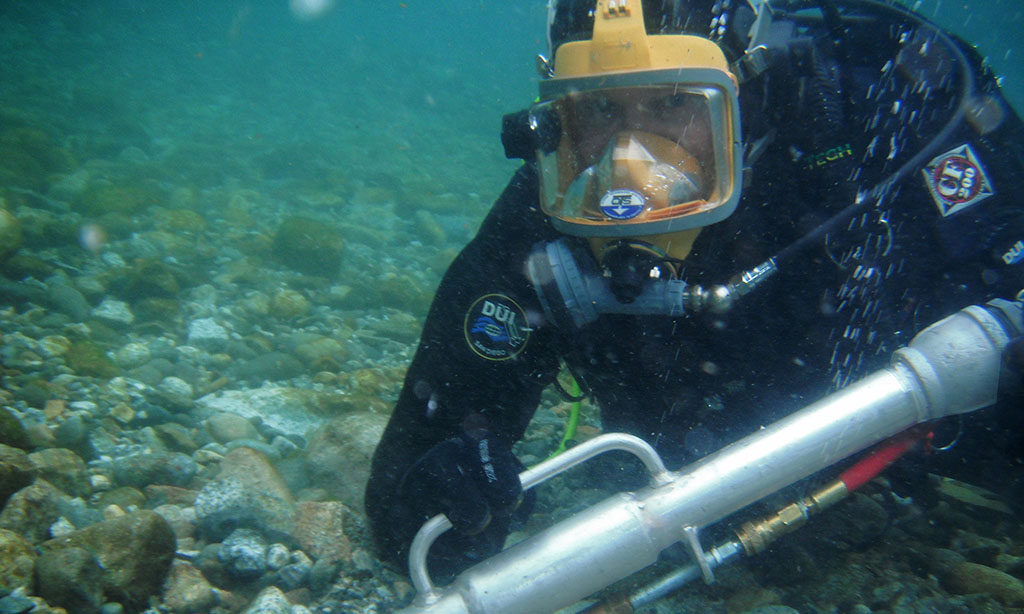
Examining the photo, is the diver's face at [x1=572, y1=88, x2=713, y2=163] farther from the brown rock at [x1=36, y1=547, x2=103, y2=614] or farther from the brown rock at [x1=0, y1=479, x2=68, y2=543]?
the brown rock at [x1=0, y1=479, x2=68, y2=543]

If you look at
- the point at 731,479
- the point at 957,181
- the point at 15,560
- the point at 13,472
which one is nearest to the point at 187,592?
the point at 15,560

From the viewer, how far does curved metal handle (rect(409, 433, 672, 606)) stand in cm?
130

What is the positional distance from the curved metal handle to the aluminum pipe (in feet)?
0.16

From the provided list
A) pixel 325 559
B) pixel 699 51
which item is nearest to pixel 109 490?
pixel 325 559

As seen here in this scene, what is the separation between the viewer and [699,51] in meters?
1.75

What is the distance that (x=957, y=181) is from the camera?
1.81 m

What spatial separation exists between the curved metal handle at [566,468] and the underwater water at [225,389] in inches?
31.2

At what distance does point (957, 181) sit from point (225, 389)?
467cm

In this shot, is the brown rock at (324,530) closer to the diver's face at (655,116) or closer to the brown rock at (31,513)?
the brown rock at (31,513)

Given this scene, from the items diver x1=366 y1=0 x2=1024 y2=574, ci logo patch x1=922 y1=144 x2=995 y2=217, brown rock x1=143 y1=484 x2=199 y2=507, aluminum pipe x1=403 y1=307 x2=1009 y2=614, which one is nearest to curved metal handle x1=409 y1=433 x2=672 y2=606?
aluminum pipe x1=403 y1=307 x2=1009 y2=614

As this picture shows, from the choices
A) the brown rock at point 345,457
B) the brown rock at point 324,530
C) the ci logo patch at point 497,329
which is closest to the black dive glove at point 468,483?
the ci logo patch at point 497,329

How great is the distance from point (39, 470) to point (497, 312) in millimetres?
2160

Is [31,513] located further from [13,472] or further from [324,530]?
[324,530]

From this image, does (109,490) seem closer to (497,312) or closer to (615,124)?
(497,312)
